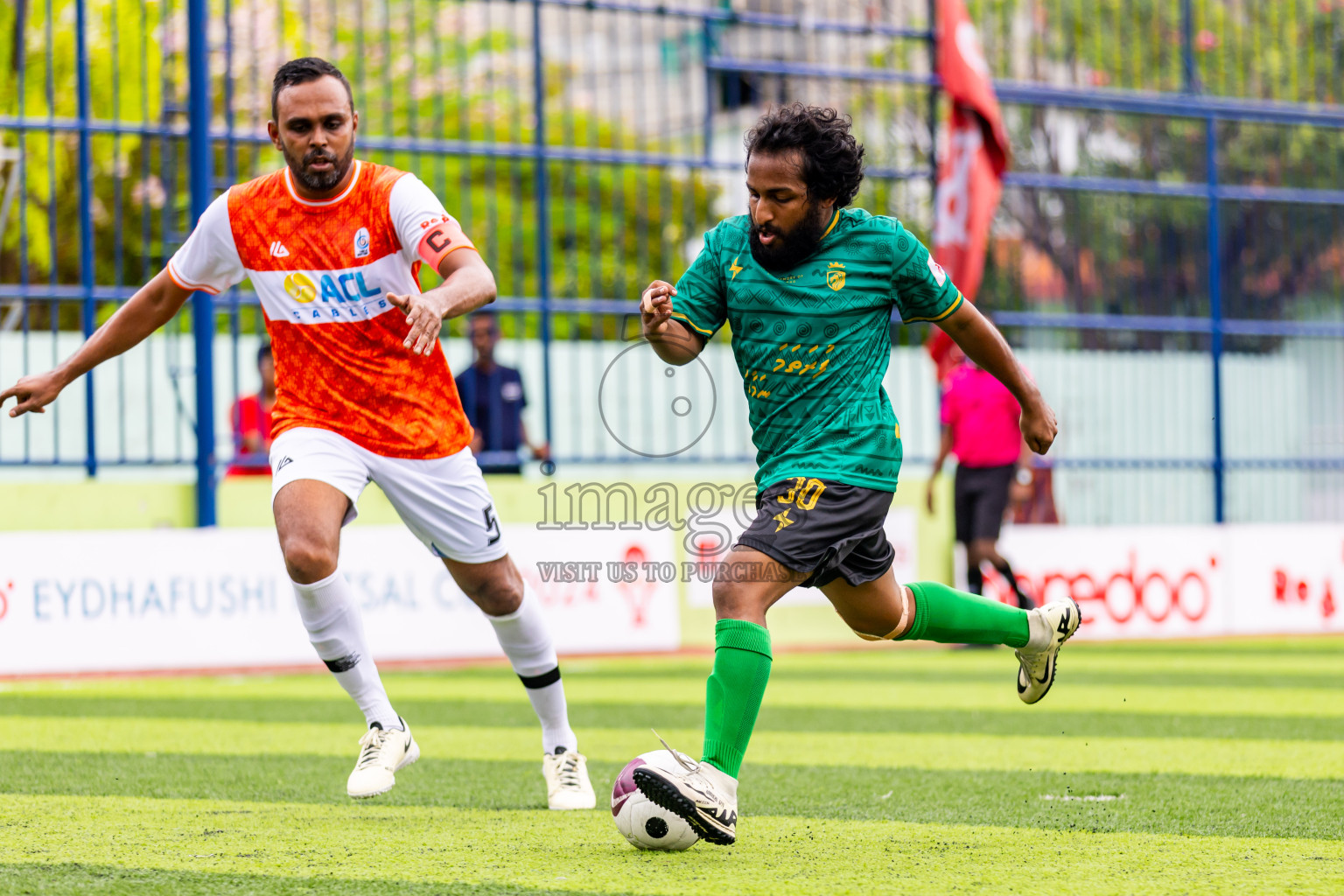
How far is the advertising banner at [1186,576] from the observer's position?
13.6 m

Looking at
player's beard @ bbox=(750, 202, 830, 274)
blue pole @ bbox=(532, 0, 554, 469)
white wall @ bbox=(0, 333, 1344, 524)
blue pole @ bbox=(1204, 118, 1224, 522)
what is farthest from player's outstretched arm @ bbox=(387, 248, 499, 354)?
blue pole @ bbox=(1204, 118, 1224, 522)

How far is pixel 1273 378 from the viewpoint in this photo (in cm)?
1581

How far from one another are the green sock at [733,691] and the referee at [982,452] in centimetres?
790

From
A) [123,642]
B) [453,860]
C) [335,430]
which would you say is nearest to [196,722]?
[123,642]

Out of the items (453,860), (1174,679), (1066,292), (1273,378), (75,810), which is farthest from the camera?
(1273,378)

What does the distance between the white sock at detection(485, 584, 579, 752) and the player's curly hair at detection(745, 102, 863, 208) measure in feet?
5.60

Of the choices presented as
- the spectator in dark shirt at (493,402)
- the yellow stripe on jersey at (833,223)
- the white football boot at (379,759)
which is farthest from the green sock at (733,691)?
the spectator in dark shirt at (493,402)

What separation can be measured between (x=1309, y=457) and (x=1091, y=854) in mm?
12530

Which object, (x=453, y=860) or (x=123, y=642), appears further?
(x=123, y=642)

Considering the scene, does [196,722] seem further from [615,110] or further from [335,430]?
[615,110]

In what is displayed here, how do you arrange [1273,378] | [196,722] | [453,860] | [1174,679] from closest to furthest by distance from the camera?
[453,860] < [196,722] < [1174,679] < [1273,378]

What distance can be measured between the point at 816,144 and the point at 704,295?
1.66ft

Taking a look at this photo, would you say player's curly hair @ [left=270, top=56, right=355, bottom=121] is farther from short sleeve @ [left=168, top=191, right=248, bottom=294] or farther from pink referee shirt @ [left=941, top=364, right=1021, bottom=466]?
pink referee shirt @ [left=941, top=364, right=1021, bottom=466]

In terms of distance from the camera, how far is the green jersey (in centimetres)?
453
